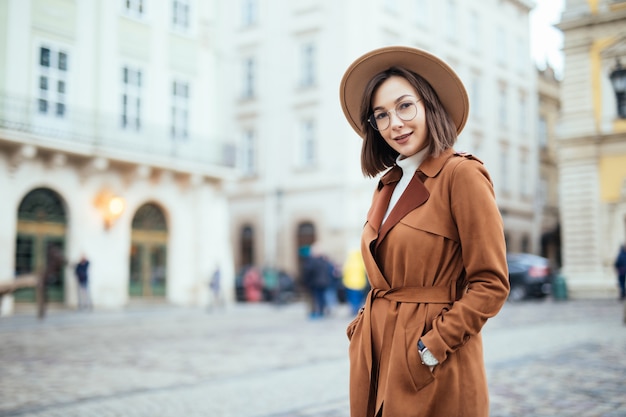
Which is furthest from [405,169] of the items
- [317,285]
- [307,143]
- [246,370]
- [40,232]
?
[307,143]

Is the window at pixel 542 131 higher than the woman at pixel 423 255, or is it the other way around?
the window at pixel 542 131

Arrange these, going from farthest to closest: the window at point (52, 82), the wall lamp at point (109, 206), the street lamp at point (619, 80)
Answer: the wall lamp at point (109, 206), the window at point (52, 82), the street lamp at point (619, 80)

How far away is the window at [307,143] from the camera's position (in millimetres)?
31189

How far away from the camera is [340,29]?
29734 mm

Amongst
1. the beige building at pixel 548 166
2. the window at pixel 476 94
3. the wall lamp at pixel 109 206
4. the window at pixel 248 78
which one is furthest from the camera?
the beige building at pixel 548 166

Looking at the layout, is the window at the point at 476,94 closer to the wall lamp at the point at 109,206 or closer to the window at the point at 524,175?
the window at the point at 524,175

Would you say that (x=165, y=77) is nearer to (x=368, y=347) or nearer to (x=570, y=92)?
(x=570, y=92)

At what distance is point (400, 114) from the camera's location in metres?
2.44

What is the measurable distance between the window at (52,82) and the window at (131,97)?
104 inches

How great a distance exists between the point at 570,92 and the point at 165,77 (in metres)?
13.2

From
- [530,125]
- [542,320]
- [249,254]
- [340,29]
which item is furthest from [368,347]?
[530,125]

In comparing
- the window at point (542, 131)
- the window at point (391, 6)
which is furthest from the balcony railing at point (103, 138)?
the window at point (542, 131)

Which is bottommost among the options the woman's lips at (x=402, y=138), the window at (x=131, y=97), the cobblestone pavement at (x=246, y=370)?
the cobblestone pavement at (x=246, y=370)

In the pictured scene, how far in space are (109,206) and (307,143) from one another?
12.1 m
